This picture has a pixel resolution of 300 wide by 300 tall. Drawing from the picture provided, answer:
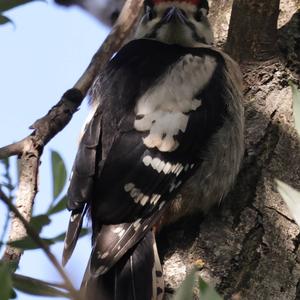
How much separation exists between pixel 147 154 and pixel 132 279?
43 cm

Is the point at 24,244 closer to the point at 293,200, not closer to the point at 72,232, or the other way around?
the point at 72,232

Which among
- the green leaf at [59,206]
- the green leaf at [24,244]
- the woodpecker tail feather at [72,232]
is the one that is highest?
the green leaf at [24,244]

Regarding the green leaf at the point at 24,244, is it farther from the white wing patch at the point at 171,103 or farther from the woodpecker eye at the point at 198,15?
the woodpecker eye at the point at 198,15

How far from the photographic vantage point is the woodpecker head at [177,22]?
3238 millimetres

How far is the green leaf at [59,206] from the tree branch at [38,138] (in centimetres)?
14

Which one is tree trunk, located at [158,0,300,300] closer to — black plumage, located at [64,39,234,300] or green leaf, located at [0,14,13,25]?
black plumage, located at [64,39,234,300]

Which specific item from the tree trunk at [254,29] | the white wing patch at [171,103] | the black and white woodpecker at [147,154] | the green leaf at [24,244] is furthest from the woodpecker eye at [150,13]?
the green leaf at [24,244]

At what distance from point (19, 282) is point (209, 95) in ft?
4.75

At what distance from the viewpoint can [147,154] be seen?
8.04 feet

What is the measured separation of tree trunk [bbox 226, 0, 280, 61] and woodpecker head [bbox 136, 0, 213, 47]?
261mm

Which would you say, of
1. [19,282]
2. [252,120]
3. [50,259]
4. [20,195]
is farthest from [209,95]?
[50,259]

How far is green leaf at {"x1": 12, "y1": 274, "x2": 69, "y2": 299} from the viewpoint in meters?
1.30

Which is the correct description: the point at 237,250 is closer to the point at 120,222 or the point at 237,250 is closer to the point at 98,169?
the point at 120,222

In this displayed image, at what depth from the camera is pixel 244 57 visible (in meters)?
3.05
